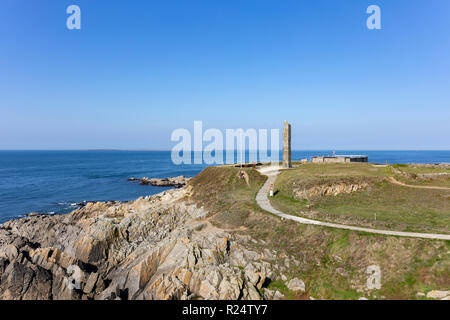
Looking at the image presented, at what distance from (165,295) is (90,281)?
9079 millimetres

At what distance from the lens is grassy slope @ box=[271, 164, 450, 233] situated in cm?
2381

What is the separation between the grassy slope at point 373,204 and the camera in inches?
938

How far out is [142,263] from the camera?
23.2 m

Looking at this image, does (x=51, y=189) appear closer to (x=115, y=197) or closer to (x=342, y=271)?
(x=115, y=197)

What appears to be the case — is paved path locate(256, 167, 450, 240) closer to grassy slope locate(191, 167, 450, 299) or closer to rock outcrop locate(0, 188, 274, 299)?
grassy slope locate(191, 167, 450, 299)

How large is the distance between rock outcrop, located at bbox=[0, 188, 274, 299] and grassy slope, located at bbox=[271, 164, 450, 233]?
9.85 meters

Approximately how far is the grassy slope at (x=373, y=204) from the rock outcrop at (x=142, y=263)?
32.3ft

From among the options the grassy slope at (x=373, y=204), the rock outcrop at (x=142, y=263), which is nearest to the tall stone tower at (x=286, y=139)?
the grassy slope at (x=373, y=204)

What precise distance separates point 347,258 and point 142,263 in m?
17.6

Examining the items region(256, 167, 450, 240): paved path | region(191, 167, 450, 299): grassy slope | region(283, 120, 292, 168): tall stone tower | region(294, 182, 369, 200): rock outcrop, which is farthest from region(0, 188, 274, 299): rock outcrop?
region(283, 120, 292, 168): tall stone tower

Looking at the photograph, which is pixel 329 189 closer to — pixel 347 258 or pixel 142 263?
pixel 347 258

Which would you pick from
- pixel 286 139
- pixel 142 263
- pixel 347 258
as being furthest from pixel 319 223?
pixel 286 139

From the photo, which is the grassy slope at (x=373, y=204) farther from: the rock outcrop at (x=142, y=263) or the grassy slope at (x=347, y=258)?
the rock outcrop at (x=142, y=263)
